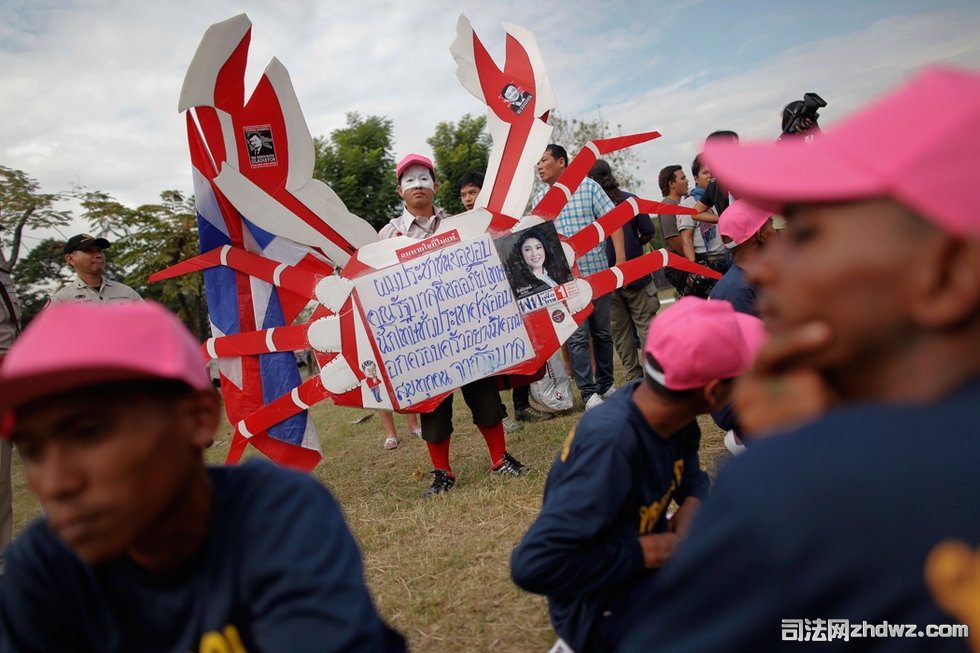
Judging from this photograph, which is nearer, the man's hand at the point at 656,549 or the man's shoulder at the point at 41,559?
the man's shoulder at the point at 41,559

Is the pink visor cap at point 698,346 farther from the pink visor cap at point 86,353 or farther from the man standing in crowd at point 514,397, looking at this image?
the man standing in crowd at point 514,397

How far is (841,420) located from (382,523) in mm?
3087

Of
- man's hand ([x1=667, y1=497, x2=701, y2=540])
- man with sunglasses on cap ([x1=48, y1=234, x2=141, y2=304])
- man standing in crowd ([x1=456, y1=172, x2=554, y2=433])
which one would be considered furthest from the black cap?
man's hand ([x1=667, y1=497, x2=701, y2=540])

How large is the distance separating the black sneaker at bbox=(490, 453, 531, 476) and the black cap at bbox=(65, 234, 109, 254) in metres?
3.47

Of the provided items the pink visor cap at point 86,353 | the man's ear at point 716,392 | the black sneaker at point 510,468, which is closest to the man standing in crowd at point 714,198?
the black sneaker at point 510,468

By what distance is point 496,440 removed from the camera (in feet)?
12.7

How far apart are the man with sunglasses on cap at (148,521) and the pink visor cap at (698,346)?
0.93 m

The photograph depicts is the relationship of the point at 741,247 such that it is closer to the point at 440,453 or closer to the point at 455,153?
the point at 440,453

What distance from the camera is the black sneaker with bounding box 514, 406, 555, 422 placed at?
527 cm

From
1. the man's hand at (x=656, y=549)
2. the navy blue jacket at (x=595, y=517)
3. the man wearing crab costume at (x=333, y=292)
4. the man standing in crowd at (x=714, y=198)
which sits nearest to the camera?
the navy blue jacket at (x=595, y=517)

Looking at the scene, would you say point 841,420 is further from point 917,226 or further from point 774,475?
point 917,226

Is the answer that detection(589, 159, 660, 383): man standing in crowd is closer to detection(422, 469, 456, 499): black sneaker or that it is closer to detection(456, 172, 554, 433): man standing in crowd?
detection(456, 172, 554, 433): man standing in crowd

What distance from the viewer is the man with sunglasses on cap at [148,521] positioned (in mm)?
926

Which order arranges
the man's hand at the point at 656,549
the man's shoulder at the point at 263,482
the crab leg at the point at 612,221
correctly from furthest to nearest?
1. the crab leg at the point at 612,221
2. the man's hand at the point at 656,549
3. the man's shoulder at the point at 263,482
